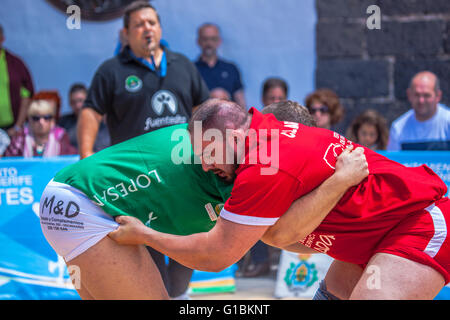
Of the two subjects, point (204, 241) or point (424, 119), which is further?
point (424, 119)

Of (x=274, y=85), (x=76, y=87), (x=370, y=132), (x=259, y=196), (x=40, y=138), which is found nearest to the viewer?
(x=259, y=196)

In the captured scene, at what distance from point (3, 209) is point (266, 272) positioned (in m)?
2.30

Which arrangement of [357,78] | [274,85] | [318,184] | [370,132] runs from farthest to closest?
[357,78] < [274,85] < [370,132] < [318,184]

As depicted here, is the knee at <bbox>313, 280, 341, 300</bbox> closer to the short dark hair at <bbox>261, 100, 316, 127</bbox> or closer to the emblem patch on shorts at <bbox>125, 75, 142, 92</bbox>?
the short dark hair at <bbox>261, 100, 316, 127</bbox>

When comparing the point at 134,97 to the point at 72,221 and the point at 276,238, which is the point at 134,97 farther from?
the point at 276,238

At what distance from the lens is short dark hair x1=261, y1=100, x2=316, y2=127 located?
8.21ft

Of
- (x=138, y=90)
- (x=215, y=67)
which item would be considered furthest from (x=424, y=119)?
(x=138, y=90)

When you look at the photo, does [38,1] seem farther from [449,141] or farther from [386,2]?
[449,141]

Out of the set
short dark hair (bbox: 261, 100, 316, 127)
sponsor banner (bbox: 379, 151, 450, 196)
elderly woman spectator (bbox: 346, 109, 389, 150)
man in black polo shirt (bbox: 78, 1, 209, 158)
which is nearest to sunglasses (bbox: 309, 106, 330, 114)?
elderly woman spectator (bbox: 346, 109, 389, 150)

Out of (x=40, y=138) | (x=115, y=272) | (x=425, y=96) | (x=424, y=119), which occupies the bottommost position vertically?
(x=115, y=272)

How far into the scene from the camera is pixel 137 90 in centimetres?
389

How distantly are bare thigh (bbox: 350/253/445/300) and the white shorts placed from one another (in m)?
0.99

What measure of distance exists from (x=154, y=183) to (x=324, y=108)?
3.37m

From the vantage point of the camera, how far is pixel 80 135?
152 inches
